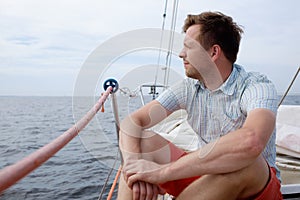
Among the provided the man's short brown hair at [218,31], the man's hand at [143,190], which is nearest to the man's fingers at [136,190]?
the man's hand at [143,190]

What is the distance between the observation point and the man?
0.96 meters

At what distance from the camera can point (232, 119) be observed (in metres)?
1.20

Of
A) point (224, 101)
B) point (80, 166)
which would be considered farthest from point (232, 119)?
point (80, 166)

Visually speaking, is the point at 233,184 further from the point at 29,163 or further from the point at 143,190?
the point at 29,163

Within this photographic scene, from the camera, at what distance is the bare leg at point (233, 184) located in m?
0.96

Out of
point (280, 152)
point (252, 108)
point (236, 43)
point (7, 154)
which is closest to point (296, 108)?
point (280, 152)

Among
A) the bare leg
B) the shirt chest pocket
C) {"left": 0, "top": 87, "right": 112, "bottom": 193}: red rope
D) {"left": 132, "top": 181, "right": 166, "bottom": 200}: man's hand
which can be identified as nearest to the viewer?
{"left": 0, "top": 87, "right": 112, "bottom": 193}: red rope

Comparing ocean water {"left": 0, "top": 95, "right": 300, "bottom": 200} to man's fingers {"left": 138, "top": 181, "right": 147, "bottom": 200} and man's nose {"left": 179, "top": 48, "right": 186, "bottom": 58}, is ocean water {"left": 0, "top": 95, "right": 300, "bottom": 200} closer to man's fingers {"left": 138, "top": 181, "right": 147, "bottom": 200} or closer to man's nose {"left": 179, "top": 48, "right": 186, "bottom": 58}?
man's fingers {"left": 138, "top": 181, "right": 147, "bottom": 200}

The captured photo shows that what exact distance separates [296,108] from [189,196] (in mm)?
2171

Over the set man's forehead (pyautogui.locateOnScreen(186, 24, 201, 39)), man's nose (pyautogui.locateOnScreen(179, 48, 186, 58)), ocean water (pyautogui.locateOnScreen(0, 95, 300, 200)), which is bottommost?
ocean water (pyautogui.locateOnScreen(0, 95, 300, 200))

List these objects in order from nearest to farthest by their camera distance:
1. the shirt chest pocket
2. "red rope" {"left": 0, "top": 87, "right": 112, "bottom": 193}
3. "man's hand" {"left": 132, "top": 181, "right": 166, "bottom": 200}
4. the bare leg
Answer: "red rope" {"left": 0, "top": 87, "right": 112, "bottom": 193}
the bare leg
"man's hand" {"left": 132, "top": 181, "right": 166, "bottom": 200}
the shirt chest pocket

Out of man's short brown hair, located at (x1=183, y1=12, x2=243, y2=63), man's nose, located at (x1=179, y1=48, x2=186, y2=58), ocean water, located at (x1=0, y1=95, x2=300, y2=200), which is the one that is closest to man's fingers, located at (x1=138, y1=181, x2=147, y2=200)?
ocean water, located at (x1=0, y1=95, x2=300, y2=200)

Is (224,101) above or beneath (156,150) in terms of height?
above

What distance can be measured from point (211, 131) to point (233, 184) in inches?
12.8
